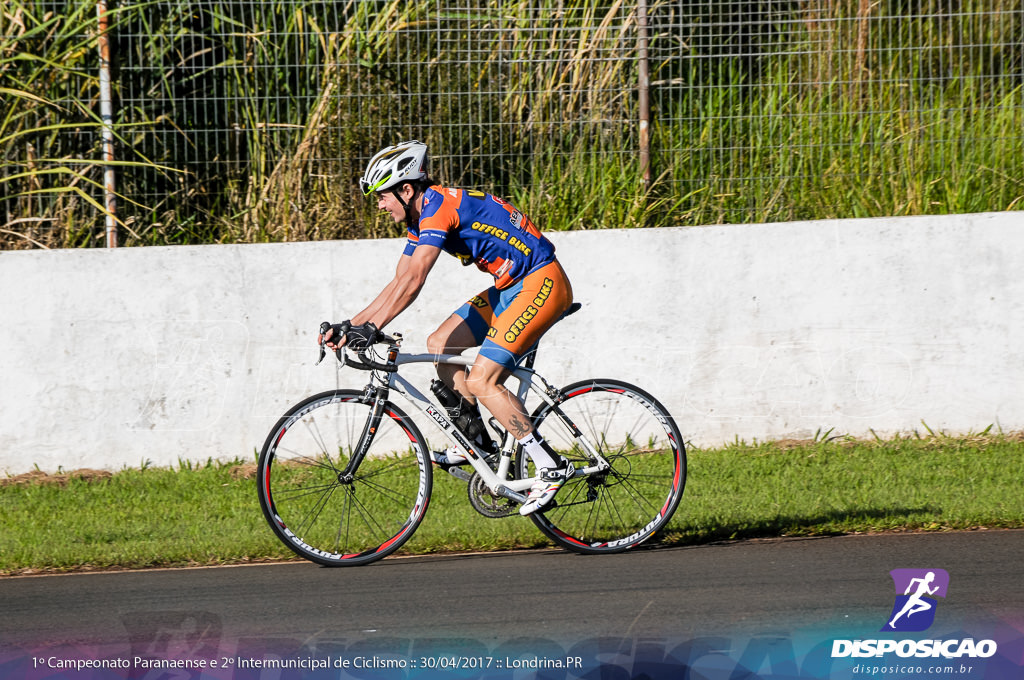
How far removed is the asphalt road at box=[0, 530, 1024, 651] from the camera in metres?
4.77

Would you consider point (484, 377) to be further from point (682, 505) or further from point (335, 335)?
point (682, 505)

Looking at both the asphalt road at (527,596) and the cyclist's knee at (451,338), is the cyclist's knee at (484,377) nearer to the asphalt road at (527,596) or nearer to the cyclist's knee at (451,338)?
the cyclist's knee at (451,338)

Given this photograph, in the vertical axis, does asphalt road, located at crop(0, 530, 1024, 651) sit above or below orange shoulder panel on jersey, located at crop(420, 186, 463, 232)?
below

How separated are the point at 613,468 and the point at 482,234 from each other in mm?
1408

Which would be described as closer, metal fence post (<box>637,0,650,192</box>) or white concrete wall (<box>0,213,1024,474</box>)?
white concrete wall (<box>0,213,1024,474</box>)

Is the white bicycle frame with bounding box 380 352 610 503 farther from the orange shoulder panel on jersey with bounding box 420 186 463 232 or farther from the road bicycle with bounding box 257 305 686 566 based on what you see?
the orange shoulder panel on jersey with bounding box 420 186 463 232

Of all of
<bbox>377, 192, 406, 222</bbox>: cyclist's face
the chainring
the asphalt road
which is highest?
<bbox>377, 192, 406, 222</bbox>: cyclist's face

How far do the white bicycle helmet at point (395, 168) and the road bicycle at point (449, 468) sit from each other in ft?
2.57

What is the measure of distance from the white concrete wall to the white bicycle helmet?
2.43m


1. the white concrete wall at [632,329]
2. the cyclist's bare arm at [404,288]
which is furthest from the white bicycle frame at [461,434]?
the white concrete wall at [632,329]

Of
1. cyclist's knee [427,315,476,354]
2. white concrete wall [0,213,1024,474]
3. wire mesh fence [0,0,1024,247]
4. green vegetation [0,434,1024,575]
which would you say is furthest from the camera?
wire mesh fence [0,0,1024,247]

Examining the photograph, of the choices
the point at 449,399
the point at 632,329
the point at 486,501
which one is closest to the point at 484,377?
the point at 449,399

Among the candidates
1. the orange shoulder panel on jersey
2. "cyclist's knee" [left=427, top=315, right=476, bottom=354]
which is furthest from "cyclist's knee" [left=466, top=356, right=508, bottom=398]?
the orange shoulder panel on jersey

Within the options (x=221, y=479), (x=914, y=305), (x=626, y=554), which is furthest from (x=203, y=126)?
(x=914, y=305)
